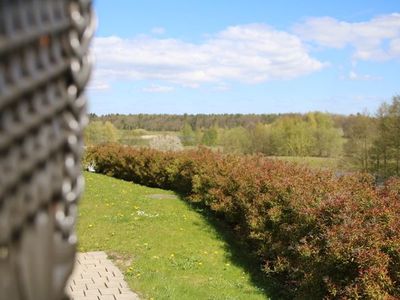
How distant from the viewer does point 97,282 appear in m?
8.12

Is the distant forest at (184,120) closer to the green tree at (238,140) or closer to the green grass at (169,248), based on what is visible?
the green tree at (238,140)

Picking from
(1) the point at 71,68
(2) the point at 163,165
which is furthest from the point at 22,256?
(2) the point at 163,165

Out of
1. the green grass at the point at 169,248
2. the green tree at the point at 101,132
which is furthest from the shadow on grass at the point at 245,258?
the green tree at the point at 101,132

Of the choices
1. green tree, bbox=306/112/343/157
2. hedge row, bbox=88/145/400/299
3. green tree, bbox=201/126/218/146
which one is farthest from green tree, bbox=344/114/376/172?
hedge row, bbox=88/145/400/299

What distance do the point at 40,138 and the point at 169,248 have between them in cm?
1020

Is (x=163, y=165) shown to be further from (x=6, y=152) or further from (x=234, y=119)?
(x=234, y=119)

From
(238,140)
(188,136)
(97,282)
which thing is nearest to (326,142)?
(238,140)

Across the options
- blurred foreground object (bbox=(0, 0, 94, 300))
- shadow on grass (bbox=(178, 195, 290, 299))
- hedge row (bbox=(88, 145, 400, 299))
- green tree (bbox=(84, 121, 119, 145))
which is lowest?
shadow on grass (bbox=(178, 195, 290, 299))

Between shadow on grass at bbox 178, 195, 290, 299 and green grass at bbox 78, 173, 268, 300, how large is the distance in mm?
21

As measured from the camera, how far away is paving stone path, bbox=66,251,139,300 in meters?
7.45

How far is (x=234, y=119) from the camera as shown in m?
95.6

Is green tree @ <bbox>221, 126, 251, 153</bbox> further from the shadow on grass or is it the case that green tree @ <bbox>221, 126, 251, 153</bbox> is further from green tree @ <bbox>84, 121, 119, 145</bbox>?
the shadow on grass

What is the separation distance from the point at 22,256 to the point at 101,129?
52.7m

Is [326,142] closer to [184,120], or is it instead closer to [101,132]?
[101,132]
